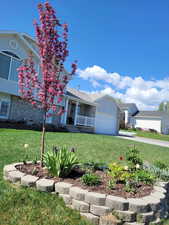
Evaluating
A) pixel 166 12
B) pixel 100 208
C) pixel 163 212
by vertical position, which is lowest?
pixel 163 212

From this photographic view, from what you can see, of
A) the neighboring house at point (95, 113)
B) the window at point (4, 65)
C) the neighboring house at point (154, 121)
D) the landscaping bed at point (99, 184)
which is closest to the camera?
the landscaping bed at point (99, 184)

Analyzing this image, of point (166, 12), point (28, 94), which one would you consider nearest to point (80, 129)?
point (166, 12)

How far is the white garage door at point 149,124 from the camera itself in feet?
125

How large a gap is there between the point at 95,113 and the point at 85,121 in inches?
95.0

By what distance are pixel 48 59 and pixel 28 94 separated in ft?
2.96

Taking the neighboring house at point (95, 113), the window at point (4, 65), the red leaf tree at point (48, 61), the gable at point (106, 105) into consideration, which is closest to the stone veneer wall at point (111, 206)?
the red leaf tree at point (48, 61)

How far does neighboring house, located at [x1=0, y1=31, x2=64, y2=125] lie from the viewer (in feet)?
40.8

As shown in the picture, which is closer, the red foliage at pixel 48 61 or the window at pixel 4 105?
the red foliage at pixel 48 61

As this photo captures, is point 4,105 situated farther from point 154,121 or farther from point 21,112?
point 154,121

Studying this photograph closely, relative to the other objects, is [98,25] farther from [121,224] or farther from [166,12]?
[121,224]

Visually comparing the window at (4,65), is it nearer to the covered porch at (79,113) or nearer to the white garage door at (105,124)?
the covered porch at (79,113)

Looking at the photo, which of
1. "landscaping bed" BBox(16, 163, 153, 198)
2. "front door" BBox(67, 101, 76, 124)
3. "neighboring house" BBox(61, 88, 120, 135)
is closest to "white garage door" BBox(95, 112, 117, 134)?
"neighboring house" BBox(61, 88, 120, 135)

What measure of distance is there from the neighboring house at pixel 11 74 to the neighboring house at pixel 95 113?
22.4 ft

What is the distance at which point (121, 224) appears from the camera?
2.41m
